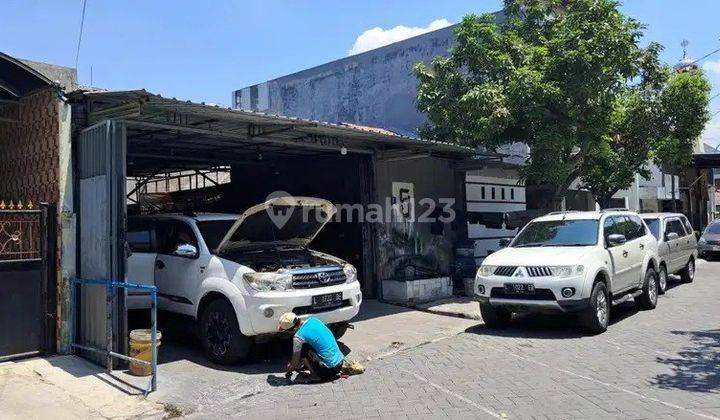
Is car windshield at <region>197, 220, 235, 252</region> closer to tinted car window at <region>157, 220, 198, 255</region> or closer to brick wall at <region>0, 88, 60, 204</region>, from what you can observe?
tinted car window at <region>157, 220, 198, 255</region>

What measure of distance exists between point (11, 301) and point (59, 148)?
1932 millimetres

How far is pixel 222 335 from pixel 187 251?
1.28 meters

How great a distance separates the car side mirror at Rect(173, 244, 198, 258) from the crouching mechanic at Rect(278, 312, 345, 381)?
210cm

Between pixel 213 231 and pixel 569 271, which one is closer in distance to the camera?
pixel 213 231

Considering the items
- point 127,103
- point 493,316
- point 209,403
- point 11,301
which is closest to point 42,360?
point 11,301

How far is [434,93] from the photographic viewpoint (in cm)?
1475

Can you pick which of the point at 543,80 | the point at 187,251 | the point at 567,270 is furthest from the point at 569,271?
the point at 543,80

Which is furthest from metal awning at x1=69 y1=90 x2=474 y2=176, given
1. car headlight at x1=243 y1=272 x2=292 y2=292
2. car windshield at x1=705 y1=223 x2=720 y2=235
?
car windshield at x1=705 y1=223 x2=720 y2=235

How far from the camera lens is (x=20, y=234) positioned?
701 centimetres

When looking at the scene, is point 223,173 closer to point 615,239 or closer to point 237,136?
point 237,136

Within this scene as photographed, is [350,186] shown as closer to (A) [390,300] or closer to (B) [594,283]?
(A) [390,300]

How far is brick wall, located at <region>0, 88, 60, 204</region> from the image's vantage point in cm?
738

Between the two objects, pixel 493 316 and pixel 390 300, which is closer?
pixel 493 316

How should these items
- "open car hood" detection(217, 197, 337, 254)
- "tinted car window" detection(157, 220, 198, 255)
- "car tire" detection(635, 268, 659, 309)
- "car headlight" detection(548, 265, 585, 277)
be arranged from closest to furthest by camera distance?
"open car hood" detection(217, 197, 337, 254)
"tinted car window" detection(157, 220, 198, 255)
"car headlight" detection(548, 265, 585, 277)
"car tire" detection(635, 268, 659, 309)
